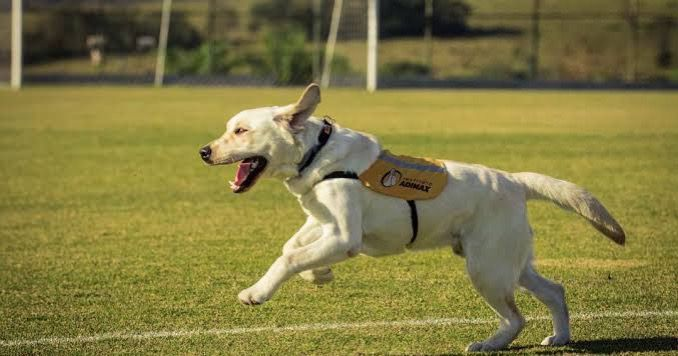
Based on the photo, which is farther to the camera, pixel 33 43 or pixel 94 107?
pixel 33 43

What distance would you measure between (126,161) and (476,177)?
1332 cm

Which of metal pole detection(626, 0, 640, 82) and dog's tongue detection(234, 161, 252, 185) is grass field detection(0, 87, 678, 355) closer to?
dog's tongue detection(234, 161, 252, 185)

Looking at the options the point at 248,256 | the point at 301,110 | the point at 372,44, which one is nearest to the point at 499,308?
the point at 301,110

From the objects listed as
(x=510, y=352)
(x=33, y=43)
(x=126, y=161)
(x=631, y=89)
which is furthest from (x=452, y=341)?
(x=33, y=43)

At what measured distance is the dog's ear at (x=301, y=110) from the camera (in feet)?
23.5

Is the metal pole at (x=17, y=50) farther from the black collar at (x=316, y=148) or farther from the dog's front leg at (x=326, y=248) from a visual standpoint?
the dog's front leg at (x=326, y=248)

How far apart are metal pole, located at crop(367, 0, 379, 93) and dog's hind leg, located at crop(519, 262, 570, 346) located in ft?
124

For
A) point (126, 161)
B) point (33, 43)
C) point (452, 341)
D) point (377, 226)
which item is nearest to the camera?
point (377, 226)

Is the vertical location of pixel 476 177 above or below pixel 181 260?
above

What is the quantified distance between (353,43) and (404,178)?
134ft

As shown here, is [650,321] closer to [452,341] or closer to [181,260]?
[452,341]

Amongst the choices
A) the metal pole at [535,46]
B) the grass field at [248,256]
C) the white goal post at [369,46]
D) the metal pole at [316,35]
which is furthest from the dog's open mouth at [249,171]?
the metal pole at [535,46]

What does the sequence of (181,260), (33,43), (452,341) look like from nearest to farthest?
(452,341) → (181,260) → (33,43)

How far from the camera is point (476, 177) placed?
7.39 m
